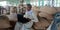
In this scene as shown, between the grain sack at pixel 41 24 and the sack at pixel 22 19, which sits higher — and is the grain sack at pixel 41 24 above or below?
below

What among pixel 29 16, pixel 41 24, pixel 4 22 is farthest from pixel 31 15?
→ pixel 4 22

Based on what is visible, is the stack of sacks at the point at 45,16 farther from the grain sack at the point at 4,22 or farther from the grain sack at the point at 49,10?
the grain sack at the point at 4,22

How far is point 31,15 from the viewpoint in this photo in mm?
1736

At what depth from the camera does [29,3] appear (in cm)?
173

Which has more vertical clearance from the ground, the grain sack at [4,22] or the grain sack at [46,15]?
the grain sack at [46,15]

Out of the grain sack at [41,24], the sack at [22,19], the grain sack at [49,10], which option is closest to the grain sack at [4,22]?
the sack at [22,19]

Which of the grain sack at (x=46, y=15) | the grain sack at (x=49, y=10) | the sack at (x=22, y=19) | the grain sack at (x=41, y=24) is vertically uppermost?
the grain sack at (x=49, y=10)

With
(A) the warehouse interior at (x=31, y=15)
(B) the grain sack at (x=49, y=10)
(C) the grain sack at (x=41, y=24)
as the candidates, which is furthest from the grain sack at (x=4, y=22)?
(B) the grain sack at (x=49, y=10)

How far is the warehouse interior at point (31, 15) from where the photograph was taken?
1691 millimetres

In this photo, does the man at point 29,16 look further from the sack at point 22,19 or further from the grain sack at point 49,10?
the grain sack at point 49,10

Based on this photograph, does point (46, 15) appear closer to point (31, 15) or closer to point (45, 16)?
point (45, 16)

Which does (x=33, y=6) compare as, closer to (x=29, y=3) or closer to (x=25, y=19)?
(x=29, y=3)

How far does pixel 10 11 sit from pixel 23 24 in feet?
0.68

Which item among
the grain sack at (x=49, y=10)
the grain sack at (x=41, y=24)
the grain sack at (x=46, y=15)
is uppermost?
the grain sack at (x=49, y=10)
